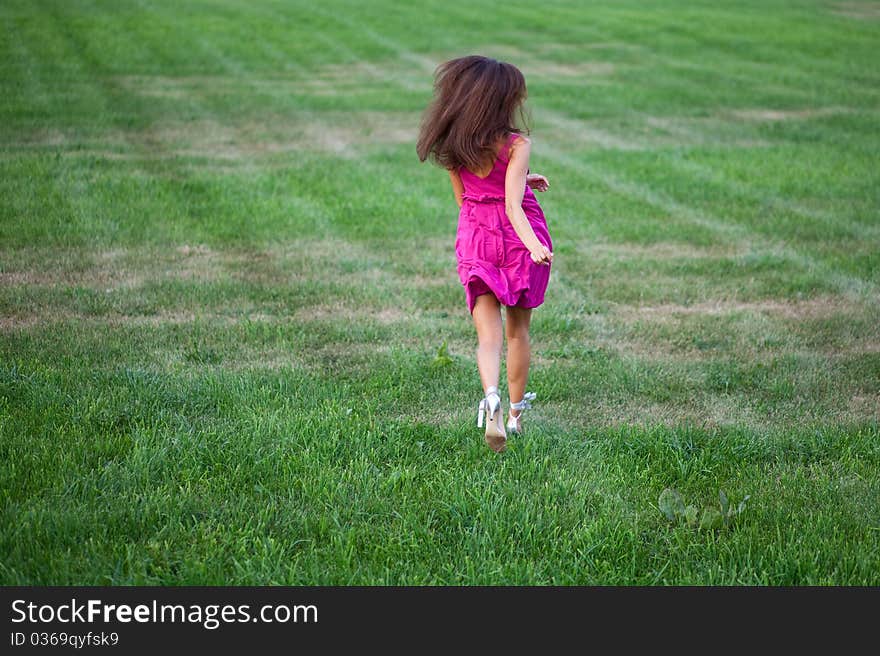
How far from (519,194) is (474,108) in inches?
17.2

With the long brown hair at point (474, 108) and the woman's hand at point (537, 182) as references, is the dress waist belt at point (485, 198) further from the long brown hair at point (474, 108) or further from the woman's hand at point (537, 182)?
the woman's hand at point (537, 182)

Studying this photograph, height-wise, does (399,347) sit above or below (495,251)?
below

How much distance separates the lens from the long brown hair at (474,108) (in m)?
4.69

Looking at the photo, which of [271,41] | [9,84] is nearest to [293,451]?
[9,84]

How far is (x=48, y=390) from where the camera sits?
5.21 meters

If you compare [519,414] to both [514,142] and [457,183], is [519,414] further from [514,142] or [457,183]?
[514,142]

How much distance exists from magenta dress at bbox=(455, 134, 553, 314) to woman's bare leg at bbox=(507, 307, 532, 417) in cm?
9

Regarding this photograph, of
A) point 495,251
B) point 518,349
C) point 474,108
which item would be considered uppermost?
point 474,108

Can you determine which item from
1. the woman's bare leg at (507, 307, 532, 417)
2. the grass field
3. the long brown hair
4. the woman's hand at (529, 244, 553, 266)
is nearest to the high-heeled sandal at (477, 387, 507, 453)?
the grass field

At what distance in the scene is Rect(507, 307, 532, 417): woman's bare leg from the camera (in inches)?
200

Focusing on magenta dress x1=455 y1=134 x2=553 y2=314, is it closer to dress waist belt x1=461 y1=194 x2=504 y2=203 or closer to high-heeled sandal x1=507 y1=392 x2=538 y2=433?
dress waist belt x1=461 y1=194 x2=504 y2=203

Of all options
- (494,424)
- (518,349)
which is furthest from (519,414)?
(494,424)

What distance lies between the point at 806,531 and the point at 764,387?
1.85 metres

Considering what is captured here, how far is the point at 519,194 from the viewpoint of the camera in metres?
4.77
